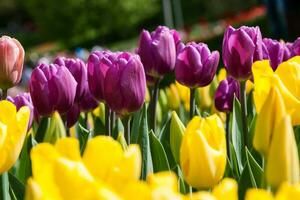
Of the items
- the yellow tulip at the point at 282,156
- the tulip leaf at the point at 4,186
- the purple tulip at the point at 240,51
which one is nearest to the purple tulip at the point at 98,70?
the purple tulip at the point at 240,51

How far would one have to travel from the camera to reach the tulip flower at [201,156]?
1048mm

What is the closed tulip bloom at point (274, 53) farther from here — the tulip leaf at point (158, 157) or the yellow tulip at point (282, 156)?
the yellow tulip at point (282, 156)

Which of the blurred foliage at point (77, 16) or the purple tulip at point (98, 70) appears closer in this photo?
the purple tulip at point (98, 70)

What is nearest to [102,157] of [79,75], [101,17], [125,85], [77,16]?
[125,85]

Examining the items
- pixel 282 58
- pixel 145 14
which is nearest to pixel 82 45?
pixel 145 14

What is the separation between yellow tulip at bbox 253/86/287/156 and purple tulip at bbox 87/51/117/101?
52 cm

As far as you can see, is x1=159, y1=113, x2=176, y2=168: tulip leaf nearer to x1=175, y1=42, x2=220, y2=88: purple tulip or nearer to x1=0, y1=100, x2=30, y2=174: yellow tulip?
x1=175, y1=42, x2=220, y2=88: purple tulip

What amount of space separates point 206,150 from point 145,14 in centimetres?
2996

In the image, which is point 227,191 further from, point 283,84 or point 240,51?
point 240,51

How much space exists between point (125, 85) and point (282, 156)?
626mm

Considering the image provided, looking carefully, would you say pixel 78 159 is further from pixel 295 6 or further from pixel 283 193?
pixel 295 6

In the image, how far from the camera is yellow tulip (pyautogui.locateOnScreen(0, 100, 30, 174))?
1.07 m

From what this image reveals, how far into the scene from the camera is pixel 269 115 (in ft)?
3.42

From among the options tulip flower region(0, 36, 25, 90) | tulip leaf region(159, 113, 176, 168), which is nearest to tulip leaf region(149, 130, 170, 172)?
tulip leaf region(159, 113, 176, 168)
